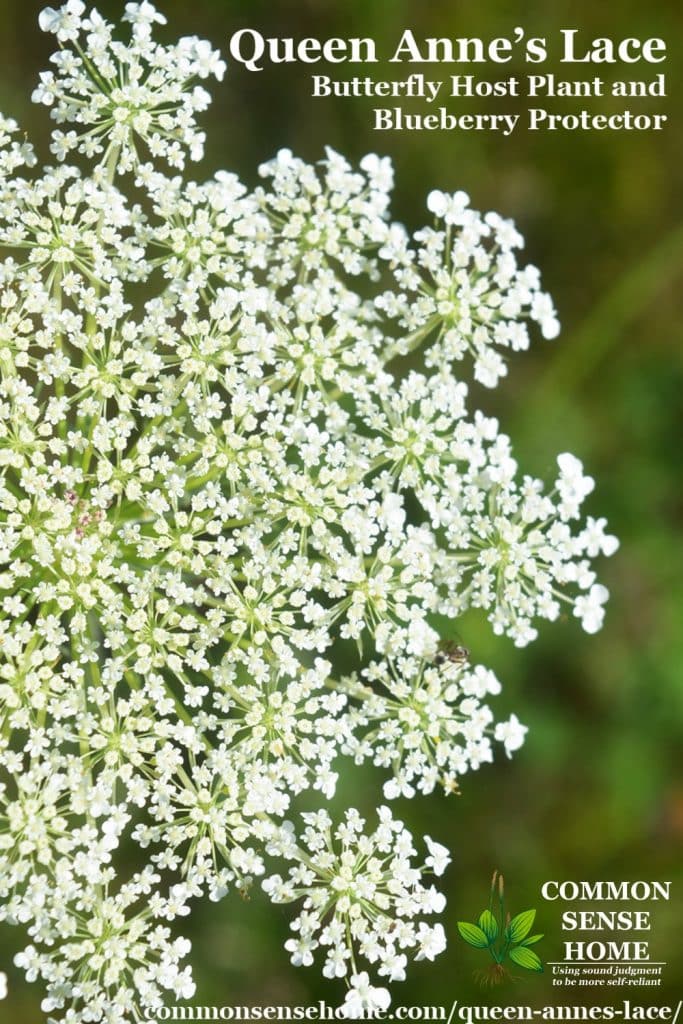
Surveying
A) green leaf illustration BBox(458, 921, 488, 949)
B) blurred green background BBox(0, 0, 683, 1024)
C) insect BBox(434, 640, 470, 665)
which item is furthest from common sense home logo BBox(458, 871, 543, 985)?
insect BBox(434, 640, 470, 665)

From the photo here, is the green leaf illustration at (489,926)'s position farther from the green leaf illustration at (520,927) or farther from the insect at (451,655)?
the insect at (451,655)

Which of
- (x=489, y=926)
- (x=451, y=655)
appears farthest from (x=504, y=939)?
(x=451, y=655)

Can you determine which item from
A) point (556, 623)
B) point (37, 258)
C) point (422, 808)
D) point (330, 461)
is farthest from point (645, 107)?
point (422, 808)

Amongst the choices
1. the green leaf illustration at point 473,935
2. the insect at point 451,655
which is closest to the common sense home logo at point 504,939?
the green leaf illustration at point 473,935

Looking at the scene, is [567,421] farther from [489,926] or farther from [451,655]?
[489,926]

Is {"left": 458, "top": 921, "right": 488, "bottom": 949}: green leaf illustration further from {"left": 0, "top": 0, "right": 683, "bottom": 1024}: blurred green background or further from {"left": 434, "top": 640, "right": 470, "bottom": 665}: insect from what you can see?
{"left": 434, "top": 640, "right": 470, "bottom": 665}: insect

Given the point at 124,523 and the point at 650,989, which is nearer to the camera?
the point at 124,523

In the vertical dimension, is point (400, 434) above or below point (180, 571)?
above

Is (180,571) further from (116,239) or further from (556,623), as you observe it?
(556,623)

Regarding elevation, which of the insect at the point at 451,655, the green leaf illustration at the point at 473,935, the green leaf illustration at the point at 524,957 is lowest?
the green leaf illustration at the point at 524,957
